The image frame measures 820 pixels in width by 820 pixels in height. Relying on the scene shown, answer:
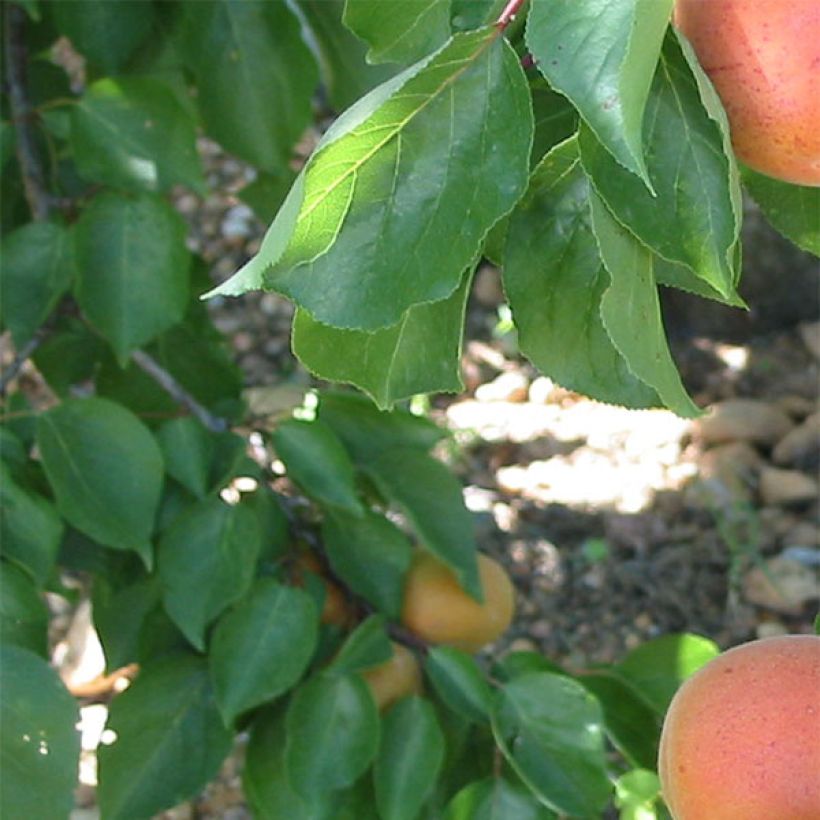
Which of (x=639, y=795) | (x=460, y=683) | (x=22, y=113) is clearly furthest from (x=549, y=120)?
(x=22, y=113)

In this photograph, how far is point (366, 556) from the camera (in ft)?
4.37

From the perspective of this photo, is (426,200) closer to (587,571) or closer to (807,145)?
(807,145)

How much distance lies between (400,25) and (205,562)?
596 mm

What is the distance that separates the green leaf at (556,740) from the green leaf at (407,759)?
0.06 metres

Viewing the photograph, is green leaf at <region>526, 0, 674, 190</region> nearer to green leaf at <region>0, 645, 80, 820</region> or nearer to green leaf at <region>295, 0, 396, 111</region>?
green leaf at <region>0, 645, 80, 820</region>

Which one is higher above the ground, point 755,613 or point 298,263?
point 298,263

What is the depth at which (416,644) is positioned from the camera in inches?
51.9

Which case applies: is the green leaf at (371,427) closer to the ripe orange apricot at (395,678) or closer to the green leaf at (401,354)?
the ripe orange apricot at (395,678)

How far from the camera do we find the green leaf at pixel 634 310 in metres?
0.60

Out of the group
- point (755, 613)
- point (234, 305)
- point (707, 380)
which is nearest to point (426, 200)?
point (755, 613)

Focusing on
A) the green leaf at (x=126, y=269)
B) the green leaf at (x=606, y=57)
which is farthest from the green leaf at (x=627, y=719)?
the green leaf at (x=606, y=57)

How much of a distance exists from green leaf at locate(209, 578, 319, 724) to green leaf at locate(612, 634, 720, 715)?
274 millimetres

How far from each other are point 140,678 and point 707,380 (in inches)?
77.3

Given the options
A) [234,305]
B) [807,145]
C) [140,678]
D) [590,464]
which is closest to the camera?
[807,145]
